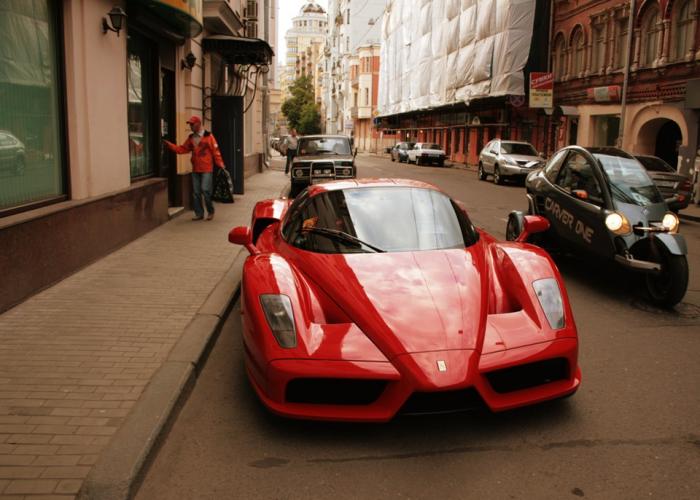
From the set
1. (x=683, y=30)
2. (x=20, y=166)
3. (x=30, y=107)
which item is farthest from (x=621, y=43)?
(x=20, y=166)

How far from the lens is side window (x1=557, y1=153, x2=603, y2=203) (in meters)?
7.90

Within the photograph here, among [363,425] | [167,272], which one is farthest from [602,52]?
[363,425]

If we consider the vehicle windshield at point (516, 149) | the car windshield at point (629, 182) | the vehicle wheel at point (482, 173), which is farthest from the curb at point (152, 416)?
the vehicle wheel at point (482, 173)

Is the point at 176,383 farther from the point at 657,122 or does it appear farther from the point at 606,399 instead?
the point at 657,122

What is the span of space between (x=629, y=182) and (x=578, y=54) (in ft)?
79.2

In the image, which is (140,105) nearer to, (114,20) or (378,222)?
(114,20)

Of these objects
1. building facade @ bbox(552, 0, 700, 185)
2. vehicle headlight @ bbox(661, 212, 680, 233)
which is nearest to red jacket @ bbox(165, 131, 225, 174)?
vehicle headlight @ bbox(661, 212, 680, 233)

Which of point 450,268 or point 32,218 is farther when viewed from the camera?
point 32,218

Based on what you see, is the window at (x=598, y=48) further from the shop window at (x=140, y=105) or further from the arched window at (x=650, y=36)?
the shop window at (x=140, y=105)

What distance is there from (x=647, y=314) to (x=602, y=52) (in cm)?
2359

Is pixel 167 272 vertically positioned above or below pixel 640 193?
below

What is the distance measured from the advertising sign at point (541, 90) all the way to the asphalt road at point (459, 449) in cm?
2622

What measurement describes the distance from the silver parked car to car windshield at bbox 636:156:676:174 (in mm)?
7500

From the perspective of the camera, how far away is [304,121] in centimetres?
10550
